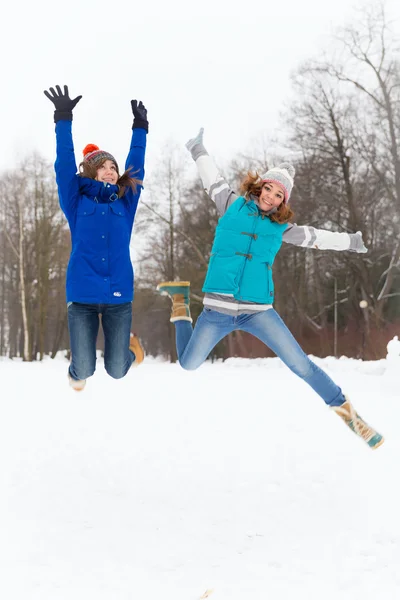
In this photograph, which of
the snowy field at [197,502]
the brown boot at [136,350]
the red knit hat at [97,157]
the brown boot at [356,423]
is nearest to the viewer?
the snowy field at [197,502]

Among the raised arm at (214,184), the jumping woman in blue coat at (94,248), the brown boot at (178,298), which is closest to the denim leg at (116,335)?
the jumping woman in blue coat at (94,248)

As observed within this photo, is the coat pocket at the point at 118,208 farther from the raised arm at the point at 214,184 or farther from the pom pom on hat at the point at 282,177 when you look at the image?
the pom pom on hat at the point at 282,177

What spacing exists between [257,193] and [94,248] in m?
1.58

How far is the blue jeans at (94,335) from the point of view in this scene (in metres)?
4.49

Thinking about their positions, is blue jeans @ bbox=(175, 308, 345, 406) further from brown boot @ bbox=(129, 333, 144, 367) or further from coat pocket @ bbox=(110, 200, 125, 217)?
coat pocket @ bbox=(110, 200, 125, 217)

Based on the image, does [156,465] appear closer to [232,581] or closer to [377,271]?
[232,581]

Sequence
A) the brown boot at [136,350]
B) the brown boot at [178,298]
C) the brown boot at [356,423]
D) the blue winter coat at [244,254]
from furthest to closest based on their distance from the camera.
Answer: the brown boot at [178,298] < the brown boot at [136,350] < the brown boot at [356,423] < the blue winter coat at [244,254]

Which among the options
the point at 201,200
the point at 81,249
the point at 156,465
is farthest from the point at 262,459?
the point at 201,200

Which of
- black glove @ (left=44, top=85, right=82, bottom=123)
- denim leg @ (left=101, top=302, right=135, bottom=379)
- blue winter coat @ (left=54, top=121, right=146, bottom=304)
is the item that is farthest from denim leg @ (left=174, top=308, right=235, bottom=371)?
black glove @ (left=44, top=85, right=82, bottom=123)

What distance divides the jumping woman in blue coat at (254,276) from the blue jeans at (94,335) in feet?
1.98

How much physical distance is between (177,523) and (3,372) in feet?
35.4

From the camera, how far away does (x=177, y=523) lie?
5277 millimetres

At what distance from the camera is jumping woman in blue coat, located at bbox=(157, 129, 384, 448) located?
457 cm

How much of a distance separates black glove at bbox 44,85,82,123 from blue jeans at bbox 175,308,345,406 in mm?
2136
